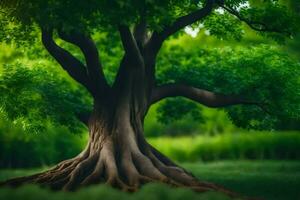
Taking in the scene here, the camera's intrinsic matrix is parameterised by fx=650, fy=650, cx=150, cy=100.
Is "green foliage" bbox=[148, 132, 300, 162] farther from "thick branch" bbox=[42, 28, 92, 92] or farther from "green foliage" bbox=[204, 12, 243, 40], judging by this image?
"thick branch" bbox=[42, 28, 92, 92]

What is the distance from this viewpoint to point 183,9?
26719 mm

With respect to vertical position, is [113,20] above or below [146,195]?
above

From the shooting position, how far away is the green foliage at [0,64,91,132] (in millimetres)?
25000

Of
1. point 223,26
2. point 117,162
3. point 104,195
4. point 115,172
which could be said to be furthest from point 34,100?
point 104,195

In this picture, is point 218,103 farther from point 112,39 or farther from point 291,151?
point 291,151

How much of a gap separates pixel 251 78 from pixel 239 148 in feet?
84.5

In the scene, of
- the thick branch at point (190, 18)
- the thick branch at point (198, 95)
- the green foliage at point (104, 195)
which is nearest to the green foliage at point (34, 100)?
the thick branch at point (198, 95)

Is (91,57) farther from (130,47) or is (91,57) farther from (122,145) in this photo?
(122,145)

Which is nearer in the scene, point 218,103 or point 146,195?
point 146,195

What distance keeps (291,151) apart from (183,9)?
26421 mm

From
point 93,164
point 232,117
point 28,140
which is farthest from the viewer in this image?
point 28,140

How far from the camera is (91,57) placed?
24.0 m

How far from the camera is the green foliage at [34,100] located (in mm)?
25000

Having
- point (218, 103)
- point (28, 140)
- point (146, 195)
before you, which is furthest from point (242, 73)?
point (28, 140)
